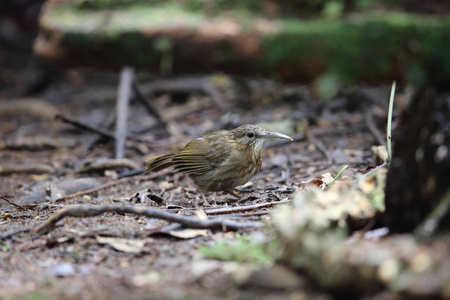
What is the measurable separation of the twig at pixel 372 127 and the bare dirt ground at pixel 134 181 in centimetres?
10

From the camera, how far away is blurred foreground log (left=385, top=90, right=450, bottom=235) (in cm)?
248

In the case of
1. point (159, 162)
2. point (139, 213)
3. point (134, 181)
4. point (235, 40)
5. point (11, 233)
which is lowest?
point (134, 181)

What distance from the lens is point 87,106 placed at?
9.84 metres

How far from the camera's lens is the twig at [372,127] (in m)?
5.54

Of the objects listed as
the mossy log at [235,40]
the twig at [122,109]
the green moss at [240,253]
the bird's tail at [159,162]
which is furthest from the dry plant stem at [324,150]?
the green moss at [240,253]

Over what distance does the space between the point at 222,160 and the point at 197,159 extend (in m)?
0.23

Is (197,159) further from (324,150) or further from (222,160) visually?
(324,150)

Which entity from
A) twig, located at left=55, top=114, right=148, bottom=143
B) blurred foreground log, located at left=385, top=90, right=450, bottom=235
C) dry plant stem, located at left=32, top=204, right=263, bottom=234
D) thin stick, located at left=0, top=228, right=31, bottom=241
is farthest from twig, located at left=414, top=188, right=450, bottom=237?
twig, located at left=55, top=114, right=148, bottom=143

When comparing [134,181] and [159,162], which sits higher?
[159,162]

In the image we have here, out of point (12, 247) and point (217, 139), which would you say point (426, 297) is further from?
point (217, 139)

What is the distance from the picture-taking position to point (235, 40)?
6625 mm

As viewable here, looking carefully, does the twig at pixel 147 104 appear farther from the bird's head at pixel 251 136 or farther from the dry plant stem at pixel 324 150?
the bird's head at pixel 251 136

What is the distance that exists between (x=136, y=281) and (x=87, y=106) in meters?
7.70

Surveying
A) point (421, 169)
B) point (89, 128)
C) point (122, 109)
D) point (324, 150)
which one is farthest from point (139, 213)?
point (122, 109)
